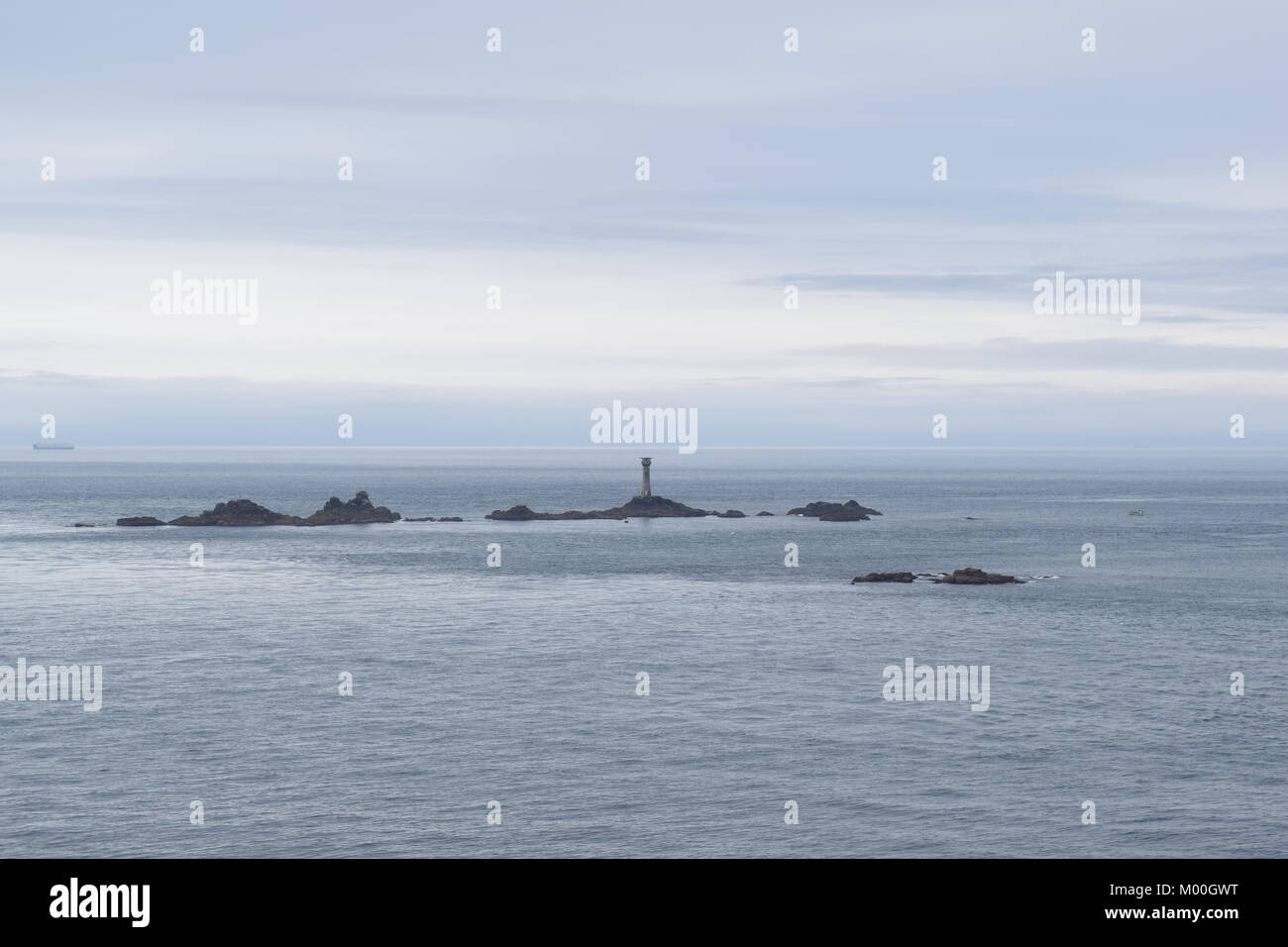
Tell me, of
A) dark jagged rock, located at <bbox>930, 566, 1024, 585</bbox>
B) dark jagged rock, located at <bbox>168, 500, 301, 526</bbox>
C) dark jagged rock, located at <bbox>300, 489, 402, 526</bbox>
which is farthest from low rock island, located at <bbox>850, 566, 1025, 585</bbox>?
dark jagged rock, located at <bbox>168, 500, 301, 526</bbox>

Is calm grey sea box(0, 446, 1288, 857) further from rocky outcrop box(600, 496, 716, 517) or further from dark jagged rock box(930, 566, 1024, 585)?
rocky outcrop box(600, 496, 716, 517)

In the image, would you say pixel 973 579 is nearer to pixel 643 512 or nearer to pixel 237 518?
pixel 643 512

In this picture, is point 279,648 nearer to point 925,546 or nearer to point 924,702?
point 924,702

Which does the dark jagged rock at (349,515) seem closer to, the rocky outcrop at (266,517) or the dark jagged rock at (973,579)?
the rocky outcrop at (266,517)

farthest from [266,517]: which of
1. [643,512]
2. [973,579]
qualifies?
[973,579]

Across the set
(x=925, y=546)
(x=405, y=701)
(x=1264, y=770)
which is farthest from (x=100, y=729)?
(x=925, y=546)
